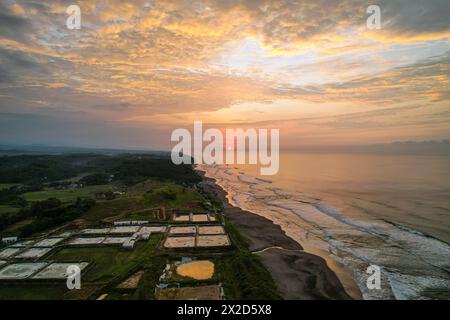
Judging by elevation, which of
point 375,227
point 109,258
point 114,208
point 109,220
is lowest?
point 109,258

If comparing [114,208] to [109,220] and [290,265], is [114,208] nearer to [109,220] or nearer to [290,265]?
[109,220]

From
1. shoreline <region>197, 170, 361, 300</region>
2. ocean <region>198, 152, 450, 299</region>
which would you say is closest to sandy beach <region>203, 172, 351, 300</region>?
shoreline <region>197, 170, 361, 300</region>

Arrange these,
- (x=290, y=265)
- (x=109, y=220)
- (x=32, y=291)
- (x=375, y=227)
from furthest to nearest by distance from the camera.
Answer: (x=109, y=220), (x=375, y=227), (x=290, y=265), (x=32, y=291)

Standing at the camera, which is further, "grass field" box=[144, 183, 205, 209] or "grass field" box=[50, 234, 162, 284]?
"grass field" box=[144, 183, 205, 209]

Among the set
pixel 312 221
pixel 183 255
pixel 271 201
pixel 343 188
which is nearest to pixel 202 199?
pixel 271 201

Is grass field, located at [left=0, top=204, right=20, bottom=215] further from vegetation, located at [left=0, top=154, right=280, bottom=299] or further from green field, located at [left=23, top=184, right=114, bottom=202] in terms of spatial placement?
green field, located at [left=23, top=184, right=114, bottom=202]

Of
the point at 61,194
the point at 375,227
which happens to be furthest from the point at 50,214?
the point at 375,227

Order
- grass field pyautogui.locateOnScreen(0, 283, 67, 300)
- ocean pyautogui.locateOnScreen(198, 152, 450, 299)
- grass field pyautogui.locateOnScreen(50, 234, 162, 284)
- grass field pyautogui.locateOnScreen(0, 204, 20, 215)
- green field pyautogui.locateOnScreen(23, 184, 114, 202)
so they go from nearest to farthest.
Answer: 1. grass field pyautogui.locateOnScreen(0, 283, 67, 300)
2. ocean pyautogui.locateOnScreen(198, 152, 450, 299)
3. grass field pyautogui.locateOnScreen(50, 234, 162, 284)
4. grass field pyautogui.locateOnScreen(0, 204, 20, 215)
5. green field pyautogui.locateOnScreen(23, 184, 114, 202)
